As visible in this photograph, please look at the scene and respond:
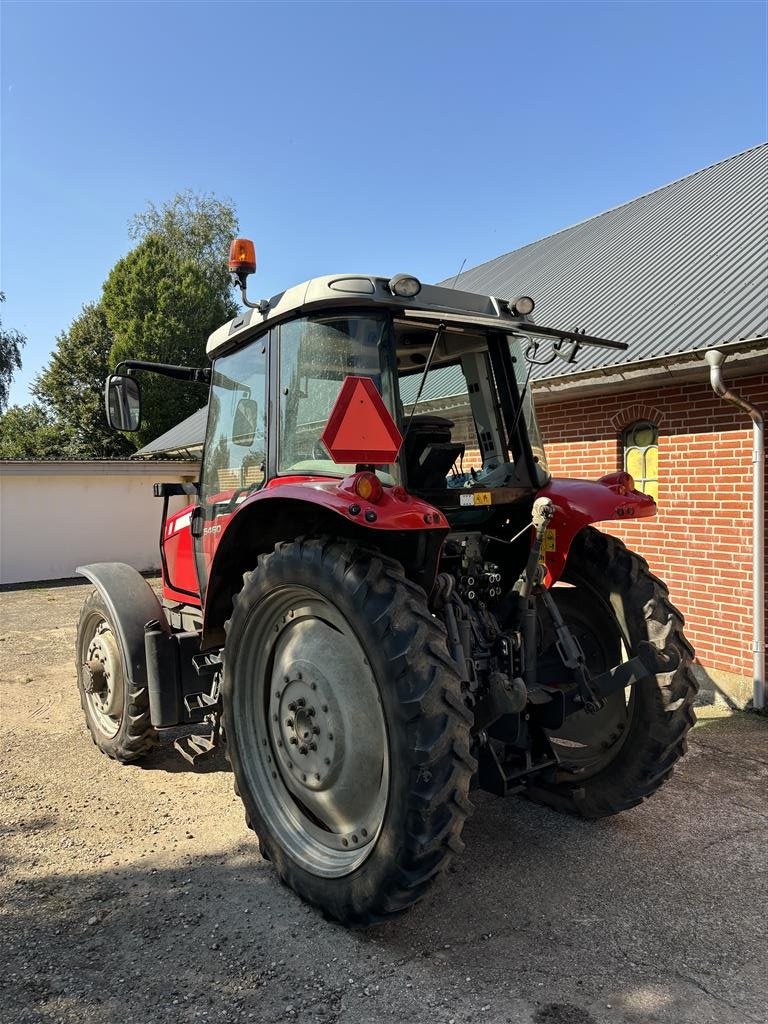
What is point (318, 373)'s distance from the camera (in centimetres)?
318

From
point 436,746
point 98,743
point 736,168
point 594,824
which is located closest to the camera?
point 436,746

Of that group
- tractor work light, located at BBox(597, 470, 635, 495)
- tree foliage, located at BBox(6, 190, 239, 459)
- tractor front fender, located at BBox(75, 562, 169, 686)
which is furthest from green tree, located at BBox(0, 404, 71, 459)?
tractor work light, located at BBox(597, 470, 635, 495)

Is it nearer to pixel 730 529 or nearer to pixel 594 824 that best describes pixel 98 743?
pixel 594 824

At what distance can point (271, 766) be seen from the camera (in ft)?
10.6

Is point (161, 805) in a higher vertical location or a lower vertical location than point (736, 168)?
lower

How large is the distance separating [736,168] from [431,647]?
401 inches

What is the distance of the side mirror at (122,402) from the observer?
154 inches

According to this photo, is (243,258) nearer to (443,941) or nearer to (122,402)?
(122,402)

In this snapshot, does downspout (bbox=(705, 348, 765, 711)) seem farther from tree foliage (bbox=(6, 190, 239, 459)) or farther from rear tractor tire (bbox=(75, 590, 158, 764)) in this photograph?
tree foliage (bbox=(6, 190, 239, 459))

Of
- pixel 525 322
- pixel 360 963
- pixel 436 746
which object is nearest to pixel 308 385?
pixel 525 322

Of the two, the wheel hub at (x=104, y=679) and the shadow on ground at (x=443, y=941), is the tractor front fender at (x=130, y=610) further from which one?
the shadow on ground at (x=443, y=941)

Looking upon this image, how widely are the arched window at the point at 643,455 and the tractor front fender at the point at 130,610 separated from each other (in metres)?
4.62

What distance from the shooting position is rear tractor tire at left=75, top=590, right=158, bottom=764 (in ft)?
14.0

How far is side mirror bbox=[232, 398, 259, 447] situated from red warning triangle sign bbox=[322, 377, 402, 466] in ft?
3.66
